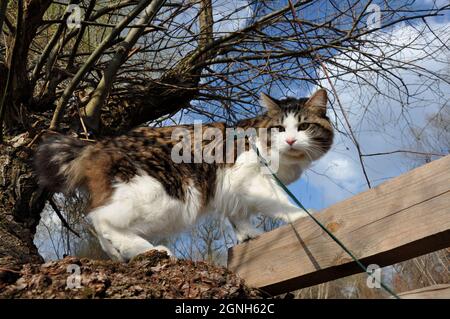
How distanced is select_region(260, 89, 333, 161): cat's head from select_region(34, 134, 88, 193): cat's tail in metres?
1.05

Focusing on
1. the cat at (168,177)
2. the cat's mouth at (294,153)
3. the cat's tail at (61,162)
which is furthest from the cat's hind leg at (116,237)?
the cat's mouth at (294,153)

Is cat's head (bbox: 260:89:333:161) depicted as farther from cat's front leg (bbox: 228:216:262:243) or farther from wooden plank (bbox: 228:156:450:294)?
wooden plank (bbox: 228:156:450:294)

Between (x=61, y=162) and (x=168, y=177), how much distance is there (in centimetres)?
55

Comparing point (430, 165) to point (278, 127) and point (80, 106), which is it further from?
point (80, 106)

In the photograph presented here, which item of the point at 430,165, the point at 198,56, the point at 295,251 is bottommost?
the point at 295,251

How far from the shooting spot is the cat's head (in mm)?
2844

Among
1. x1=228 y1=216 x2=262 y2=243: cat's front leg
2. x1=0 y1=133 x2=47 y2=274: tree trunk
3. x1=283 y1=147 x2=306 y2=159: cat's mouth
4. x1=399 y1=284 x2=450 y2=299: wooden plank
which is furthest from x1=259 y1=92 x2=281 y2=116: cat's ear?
x1=399 y1=284 x2=450 y2=299: wooden plank

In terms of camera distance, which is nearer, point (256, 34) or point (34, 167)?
point (34, 167)

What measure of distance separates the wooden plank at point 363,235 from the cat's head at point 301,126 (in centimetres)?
Result: 72

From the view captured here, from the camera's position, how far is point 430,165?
1.64 metres

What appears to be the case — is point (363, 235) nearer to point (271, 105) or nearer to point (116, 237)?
point (116, 237)
